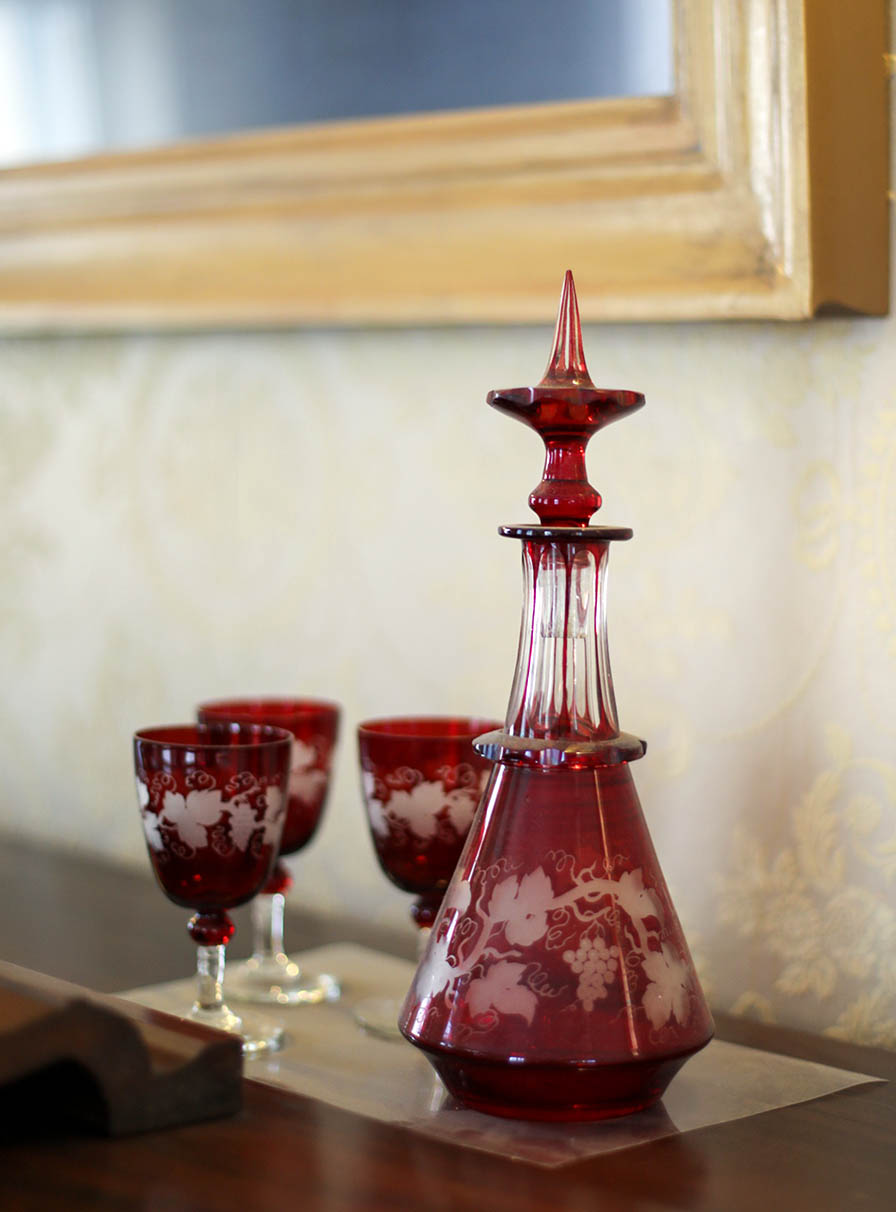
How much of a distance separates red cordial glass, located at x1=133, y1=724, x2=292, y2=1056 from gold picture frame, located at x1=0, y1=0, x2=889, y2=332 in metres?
0.30

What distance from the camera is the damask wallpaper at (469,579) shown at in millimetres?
755

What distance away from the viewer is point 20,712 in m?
1.27

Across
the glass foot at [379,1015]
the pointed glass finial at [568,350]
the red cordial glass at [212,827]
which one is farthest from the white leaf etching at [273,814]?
the pointed glass finial at [568,350]

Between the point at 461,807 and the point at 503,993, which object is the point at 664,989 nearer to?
the point at 503,993

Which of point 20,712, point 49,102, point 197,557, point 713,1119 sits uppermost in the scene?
point 49,102

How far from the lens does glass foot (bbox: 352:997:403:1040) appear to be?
73 cm

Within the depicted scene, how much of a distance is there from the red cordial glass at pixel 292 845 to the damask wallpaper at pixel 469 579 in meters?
0.14

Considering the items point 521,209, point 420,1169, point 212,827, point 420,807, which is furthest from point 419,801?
point 521,209

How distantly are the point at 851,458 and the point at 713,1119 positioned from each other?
323mm

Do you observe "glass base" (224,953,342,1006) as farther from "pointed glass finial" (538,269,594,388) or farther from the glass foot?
"pointed glass finial" (538,269,594,388)

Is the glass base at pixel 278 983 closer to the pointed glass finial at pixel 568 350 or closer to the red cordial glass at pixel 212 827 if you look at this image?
the red cordial glass at pixel 212 827

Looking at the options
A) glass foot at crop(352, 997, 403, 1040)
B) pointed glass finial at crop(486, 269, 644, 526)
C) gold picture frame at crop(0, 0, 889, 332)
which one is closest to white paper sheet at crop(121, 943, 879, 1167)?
glass foot at crop(352, 997, 403, 1040)

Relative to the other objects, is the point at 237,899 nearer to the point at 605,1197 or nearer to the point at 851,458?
the point at 605,1197

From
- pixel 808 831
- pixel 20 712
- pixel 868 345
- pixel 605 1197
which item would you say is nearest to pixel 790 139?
pixel 868 345
